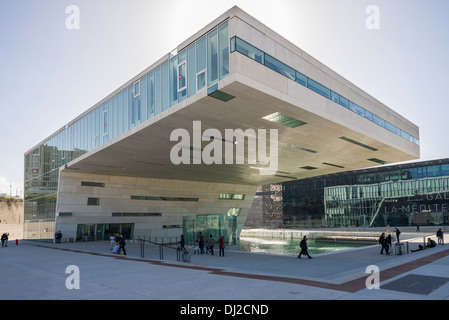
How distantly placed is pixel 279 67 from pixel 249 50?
267 centimetres

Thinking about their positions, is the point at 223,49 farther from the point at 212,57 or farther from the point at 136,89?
the point at 136,89

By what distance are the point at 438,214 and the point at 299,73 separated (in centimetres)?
6411

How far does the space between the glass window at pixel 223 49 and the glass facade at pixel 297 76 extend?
0.59m

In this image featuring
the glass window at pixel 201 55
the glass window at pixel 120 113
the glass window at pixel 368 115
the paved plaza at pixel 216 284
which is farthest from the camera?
the glass window at pixel 368 115

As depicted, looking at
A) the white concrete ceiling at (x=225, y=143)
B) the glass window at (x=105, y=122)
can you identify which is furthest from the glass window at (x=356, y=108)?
the glass window at (x=105, y=122)

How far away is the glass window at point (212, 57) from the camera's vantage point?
57.0ft

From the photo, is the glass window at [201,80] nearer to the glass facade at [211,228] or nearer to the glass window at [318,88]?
the glass window at [318,88]

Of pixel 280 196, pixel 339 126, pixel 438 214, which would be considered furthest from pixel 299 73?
pixel 280 196

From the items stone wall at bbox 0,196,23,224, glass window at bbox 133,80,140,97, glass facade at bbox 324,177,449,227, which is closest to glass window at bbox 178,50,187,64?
glass window at bbox 133,80,140,97

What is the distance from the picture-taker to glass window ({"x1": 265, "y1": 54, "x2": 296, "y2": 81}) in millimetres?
18244

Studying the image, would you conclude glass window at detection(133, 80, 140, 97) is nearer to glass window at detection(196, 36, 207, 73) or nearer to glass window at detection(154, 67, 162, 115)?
glass window at detection(154, 67, 162, 115)

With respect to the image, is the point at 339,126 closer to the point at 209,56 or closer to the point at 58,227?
the point at 209,56

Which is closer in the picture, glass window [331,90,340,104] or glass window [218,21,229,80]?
glass window [218,21,229,80]

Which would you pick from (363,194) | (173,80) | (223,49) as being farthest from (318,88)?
(363,194)
